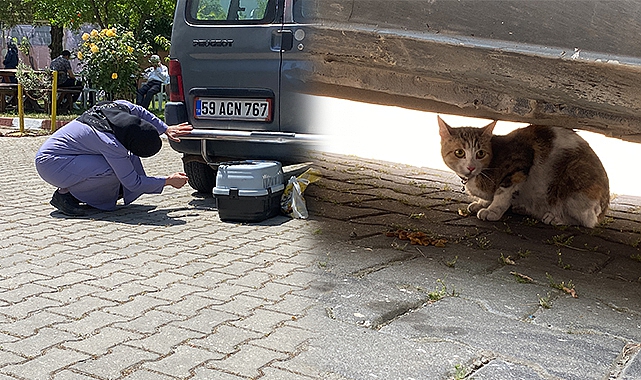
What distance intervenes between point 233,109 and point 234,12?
0.78 metres

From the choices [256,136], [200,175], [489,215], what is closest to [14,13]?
[200,175]

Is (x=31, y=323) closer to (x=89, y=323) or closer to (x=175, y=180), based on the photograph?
(x=89, y=323)

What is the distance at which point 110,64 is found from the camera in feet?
49.2

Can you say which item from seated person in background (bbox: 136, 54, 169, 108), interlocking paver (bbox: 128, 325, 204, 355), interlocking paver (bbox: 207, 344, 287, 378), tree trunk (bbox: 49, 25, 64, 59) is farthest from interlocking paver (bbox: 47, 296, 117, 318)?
tree trunk (bbox: 49, 25, 64, 59)

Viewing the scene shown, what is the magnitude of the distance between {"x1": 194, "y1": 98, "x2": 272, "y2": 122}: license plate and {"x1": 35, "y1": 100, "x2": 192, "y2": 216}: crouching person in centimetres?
47

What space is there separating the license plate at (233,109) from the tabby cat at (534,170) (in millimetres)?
1505

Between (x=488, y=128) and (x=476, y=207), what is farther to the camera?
(x=476, y=207)

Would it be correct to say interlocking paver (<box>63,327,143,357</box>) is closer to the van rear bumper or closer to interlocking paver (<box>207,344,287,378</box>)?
interlocking paver (<box>207,344,287,378</box>)

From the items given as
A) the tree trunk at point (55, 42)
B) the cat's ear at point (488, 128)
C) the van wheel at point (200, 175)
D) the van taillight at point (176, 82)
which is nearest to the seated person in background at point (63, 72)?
the tree trunk at point (55, 42)

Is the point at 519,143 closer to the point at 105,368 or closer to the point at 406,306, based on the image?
the point at 406,306

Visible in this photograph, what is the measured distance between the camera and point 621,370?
104 inches

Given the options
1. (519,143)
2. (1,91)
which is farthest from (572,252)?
(1,91)

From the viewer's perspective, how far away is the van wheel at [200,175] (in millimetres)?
6367

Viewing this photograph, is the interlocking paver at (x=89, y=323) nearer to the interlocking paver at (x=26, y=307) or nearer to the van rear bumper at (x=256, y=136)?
the interlocking paver at (x=26, y=307)
